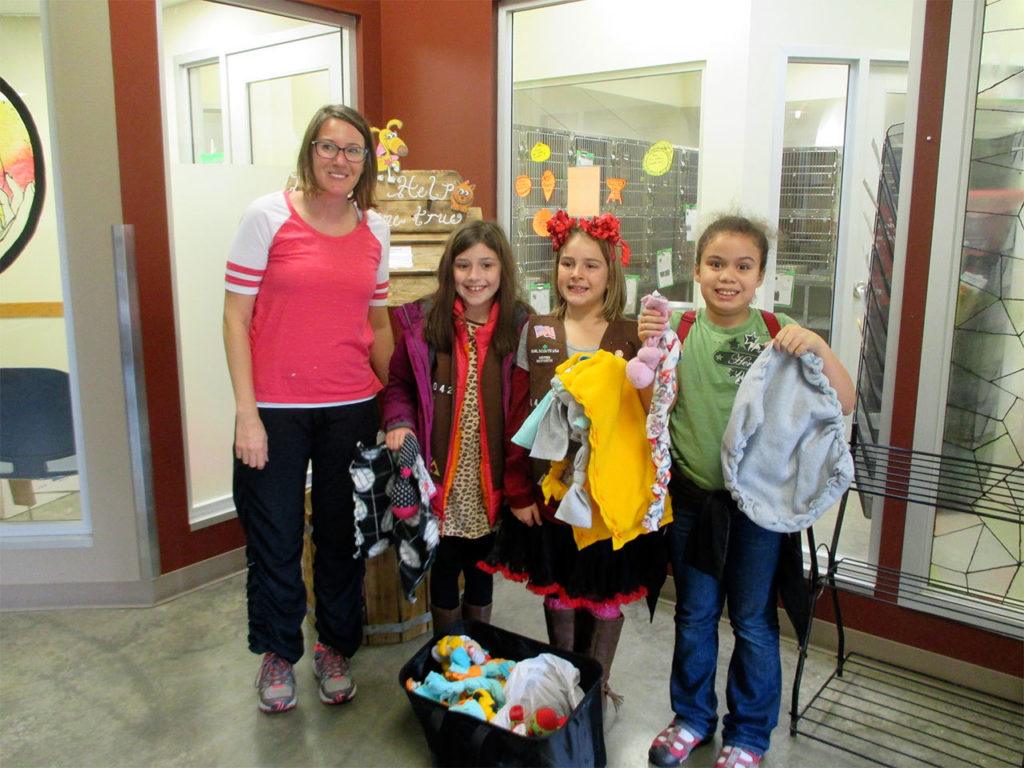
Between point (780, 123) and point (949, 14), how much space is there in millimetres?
1005

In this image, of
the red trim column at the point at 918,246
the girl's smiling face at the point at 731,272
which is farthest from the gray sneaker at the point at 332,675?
the red trim column at the point at 918,246

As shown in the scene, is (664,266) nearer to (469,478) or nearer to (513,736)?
(469,478)

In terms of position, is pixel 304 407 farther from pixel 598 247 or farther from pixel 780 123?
pixel 780 123

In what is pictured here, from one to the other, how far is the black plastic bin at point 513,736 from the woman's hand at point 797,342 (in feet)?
2.91

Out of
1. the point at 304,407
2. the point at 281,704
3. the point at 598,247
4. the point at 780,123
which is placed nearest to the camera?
the point at 598,247

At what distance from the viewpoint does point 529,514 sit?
1.95 m

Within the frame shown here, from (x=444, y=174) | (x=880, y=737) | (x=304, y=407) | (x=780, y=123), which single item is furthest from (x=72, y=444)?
(x=780, y=123)

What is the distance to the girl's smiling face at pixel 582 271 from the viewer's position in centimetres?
→ 190

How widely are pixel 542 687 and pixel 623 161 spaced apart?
2.25 metres

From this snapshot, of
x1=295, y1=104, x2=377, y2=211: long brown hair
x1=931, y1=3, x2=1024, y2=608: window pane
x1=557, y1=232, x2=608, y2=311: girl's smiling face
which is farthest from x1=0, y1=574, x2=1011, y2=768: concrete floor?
x1=295, y1=104, x2=377, y2=211: long brown hair

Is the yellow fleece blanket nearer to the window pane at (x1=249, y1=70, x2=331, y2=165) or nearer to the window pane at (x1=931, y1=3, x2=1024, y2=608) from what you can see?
the window pane at (x1=931, y1=3, x2=1024, y2=608)

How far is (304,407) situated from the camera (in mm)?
2041

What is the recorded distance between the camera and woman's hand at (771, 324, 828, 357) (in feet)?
5.44

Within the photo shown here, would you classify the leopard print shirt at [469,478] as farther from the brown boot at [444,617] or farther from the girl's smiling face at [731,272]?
the girl's smiling face at [731,272]
